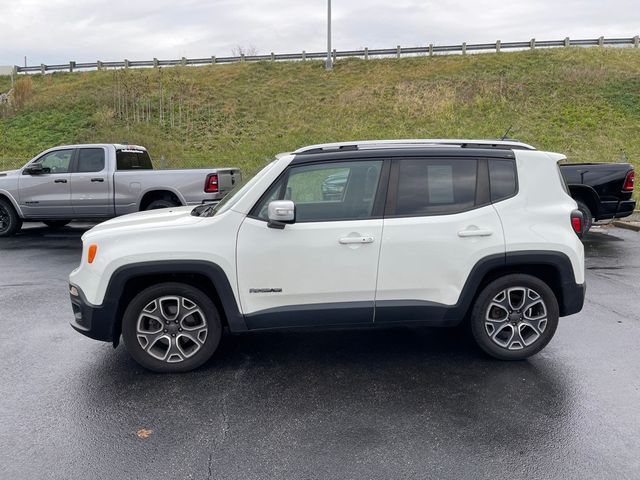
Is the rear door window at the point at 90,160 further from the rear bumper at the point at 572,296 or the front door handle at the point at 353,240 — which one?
the rear bumper at the point at 572,296

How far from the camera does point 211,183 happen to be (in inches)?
409

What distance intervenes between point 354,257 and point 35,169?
9.49 m

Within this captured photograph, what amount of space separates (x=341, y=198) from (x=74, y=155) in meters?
8.70

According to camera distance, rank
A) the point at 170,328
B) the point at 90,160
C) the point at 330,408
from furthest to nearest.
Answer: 1. the point at 90,160
2. the point at 170,328
3. the point at 330,408

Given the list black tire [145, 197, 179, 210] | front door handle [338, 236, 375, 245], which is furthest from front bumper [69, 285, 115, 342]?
black tire [145, 197, 179, 210]

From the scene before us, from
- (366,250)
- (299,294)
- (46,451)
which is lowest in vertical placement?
(46,451)

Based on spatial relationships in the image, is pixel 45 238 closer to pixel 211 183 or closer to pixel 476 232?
pixel 211 183

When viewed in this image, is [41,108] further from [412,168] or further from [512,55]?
[412,168]

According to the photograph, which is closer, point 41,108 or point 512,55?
point 41,108

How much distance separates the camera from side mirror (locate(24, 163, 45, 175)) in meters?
11.2

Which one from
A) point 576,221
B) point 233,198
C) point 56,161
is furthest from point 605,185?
point 56,161

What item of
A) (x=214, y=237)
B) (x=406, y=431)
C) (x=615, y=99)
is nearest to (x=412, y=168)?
(x=214, y=237)

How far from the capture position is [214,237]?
418cm

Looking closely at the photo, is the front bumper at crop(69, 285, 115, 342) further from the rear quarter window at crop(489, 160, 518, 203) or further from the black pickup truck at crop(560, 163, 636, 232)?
the black pickup truck at crop(560, 163, 636, 232)
